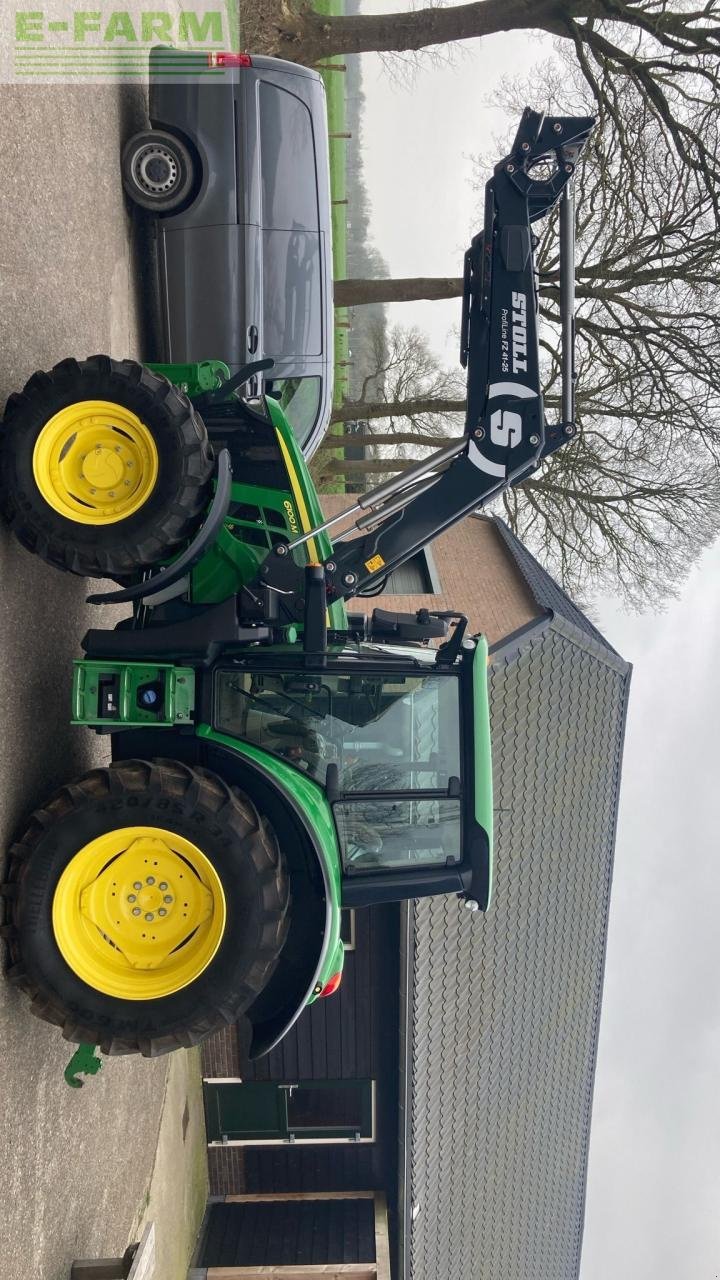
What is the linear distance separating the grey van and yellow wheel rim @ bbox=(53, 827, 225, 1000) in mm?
3531

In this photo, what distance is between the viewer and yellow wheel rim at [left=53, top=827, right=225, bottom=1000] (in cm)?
402

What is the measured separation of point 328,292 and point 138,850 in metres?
4.83

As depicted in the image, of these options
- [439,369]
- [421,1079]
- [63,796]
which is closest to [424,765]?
[63,796]

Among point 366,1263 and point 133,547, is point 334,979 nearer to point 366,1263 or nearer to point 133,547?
point 133,547

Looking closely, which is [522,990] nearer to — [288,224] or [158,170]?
[288,224]

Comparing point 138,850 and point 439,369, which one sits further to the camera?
point 439,369

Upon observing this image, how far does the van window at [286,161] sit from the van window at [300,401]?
1152 mm

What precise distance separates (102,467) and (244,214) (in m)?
3.20

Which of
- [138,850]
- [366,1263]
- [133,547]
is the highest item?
[133,547]

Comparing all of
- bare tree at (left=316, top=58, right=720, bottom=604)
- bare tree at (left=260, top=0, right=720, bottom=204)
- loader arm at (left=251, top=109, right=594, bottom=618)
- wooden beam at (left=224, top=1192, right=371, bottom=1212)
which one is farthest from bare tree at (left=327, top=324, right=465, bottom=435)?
wooden beam at (left=224, top=1192, right=371, bottom=1212)

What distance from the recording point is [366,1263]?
8.67 metres

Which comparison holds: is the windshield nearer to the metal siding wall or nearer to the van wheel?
the metal siding wall

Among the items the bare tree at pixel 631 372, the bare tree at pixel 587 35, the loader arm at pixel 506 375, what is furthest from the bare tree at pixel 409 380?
the loader arm at pixel 506 375

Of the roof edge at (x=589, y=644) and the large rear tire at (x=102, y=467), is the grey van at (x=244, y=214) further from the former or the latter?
the roof edge at (x=589, y=644)
